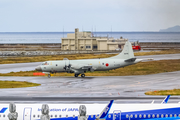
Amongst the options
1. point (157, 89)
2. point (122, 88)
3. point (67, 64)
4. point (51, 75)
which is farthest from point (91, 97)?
point (51, 75)

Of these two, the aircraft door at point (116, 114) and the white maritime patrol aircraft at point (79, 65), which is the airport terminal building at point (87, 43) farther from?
the aircraft door at point (116, 114)

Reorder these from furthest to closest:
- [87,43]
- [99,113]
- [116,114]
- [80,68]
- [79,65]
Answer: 1. [87,43]
2. [79,65]
3. [80,68]
4. [99,113]
5. [116,114]

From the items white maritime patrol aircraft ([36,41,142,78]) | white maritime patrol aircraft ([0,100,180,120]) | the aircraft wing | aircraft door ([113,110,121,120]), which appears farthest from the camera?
white maritime patrol aircraft ([36,41,142,78])

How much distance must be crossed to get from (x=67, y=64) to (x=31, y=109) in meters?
43.8

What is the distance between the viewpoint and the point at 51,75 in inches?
2729

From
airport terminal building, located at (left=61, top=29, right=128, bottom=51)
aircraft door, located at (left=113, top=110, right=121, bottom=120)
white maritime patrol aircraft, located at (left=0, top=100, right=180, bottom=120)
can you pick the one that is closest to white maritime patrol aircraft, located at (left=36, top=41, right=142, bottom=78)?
white maritime patrol aircraft, located at (left=0, top=100, right=180, bottom=120)

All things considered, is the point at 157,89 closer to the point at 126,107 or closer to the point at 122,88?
the point at 122,88

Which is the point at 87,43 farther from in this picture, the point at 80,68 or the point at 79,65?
the point at 80,68

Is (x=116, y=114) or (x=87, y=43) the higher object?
(x=87, y=43)

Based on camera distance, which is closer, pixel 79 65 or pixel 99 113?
pixel 99 113

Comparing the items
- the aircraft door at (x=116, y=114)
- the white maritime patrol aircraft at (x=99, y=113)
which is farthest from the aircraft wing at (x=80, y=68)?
the aircraft door at (x=116, y=114)

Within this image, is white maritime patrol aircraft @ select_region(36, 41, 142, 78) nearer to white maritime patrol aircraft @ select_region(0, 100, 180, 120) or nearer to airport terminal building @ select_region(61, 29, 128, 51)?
white maritime patrol aircraft @ select_region(0, 100, 180, 120)

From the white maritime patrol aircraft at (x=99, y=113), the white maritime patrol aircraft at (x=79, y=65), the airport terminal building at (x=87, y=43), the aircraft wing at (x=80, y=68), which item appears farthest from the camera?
the airport terminal building at (x=87, y=43)

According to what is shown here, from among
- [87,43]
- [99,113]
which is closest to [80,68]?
[99,113]
